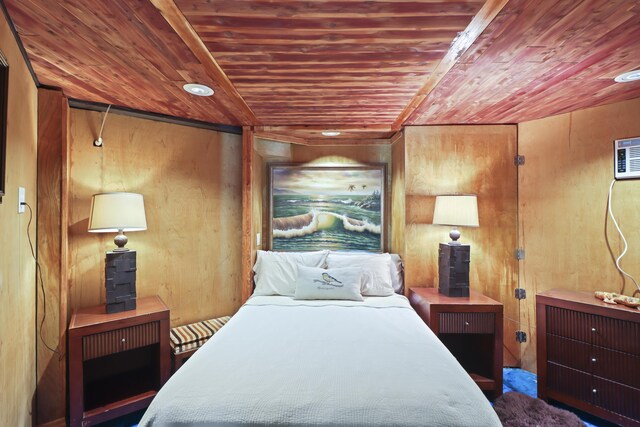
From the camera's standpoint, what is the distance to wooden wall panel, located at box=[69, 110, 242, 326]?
235 centimetres

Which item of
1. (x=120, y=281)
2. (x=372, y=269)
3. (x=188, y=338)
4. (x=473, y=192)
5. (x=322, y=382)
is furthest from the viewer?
(x=473, y=192)

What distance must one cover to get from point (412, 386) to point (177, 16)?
187 centimetres

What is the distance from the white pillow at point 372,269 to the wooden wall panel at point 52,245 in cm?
201

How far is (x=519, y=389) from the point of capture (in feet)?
8.16

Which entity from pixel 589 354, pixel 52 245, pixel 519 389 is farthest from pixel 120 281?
pixel 589 354

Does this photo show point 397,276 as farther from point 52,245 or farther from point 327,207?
point 52,245

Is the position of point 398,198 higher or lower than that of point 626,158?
lower

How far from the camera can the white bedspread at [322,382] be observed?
3.95 feet

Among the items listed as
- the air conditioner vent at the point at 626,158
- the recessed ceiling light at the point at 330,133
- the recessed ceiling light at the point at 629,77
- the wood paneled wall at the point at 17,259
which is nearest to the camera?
the wood paneled wall at the point at 17,259

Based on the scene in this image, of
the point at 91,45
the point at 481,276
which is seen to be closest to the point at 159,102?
the point at 91,45

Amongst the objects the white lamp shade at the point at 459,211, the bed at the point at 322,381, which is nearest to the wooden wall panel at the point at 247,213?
the bed at the point at 322,381

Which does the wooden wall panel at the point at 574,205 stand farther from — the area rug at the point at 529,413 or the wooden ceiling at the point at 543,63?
the area rug at the point at 529,413

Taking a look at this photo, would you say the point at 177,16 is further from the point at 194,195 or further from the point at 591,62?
the point at 591,62

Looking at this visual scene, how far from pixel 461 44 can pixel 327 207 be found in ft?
6.68
